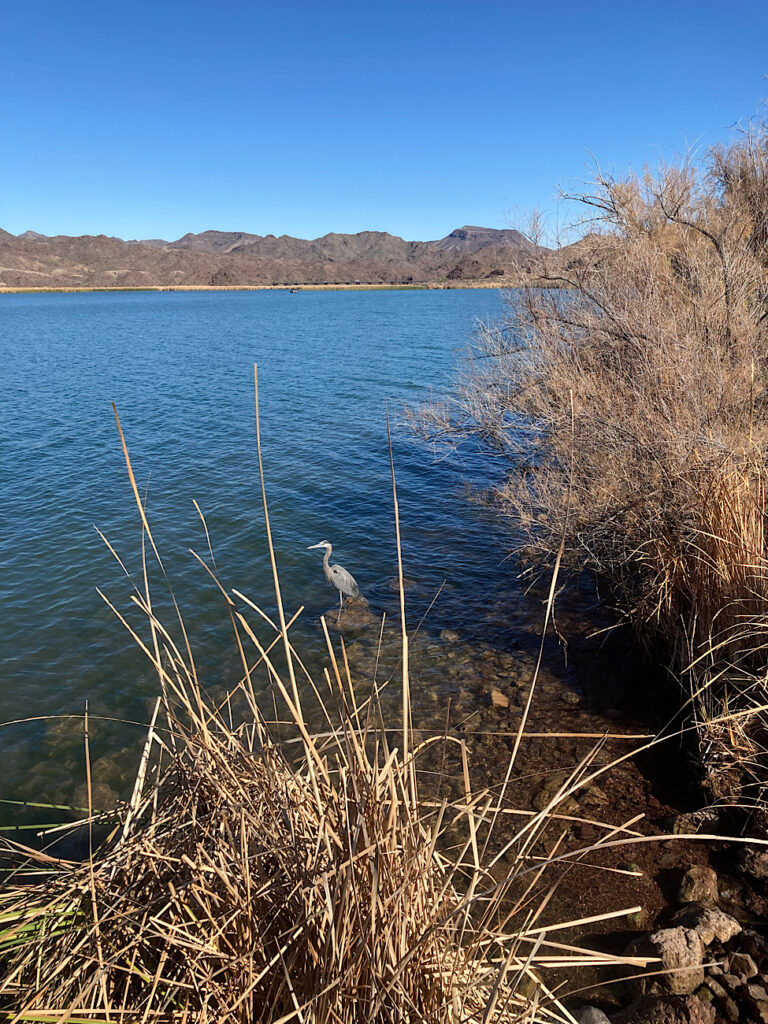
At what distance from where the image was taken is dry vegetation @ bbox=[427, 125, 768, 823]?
4.45 metres

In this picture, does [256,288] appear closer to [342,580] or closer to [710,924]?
[342,580]

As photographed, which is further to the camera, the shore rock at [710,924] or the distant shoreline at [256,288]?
the distant shoreline at [256,288]

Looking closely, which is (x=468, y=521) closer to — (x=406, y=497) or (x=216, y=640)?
(x=406, y=497)

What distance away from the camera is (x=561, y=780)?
484cm

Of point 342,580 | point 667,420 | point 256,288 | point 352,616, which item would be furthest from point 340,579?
point 256,288

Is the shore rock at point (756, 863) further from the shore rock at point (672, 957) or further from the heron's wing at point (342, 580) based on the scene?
the heron's wing at point (342, 580)

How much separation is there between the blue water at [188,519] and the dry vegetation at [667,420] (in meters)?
1.75

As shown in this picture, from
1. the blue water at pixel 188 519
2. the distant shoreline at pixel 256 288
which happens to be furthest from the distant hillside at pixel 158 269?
the blue water at pixel 188 519

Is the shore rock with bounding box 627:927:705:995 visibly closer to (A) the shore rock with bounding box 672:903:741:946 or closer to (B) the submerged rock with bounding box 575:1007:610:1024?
(A) the shore rock with bounding box 672:903:741:946

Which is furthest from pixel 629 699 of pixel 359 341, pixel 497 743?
Result: pixel 359 341

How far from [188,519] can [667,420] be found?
28.3 feet

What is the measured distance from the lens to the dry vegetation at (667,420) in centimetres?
445

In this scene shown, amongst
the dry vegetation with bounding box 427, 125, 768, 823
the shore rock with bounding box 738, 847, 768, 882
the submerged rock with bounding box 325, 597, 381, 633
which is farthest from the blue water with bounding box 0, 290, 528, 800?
the shore rock with bounding box 738, 847, 768, 882

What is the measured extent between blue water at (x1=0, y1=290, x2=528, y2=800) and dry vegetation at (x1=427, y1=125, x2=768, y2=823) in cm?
175
